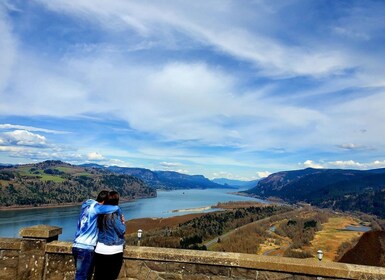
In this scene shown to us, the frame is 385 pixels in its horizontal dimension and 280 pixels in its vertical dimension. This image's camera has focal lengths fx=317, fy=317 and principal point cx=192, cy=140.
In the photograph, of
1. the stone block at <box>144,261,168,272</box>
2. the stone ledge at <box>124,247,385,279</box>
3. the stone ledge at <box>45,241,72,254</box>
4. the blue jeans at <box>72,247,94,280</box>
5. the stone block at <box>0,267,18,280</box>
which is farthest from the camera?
the stone block at <box>0,267,18,280</box>

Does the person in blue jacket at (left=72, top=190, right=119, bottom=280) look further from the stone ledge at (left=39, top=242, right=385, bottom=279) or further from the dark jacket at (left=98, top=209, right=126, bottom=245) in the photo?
the stone ledge at (left=39, top=242, right=385, bottom=279)

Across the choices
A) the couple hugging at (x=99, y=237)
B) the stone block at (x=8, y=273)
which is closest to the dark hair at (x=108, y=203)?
the couple hugging at (x=99, y=237)

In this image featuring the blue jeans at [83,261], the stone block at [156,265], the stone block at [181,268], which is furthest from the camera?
the stone block at [156,265]

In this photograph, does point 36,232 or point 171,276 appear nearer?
point 171,276

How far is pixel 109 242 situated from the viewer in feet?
18.1

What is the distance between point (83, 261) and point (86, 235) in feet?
1.54

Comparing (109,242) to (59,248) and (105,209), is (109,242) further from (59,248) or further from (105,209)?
(59,248)

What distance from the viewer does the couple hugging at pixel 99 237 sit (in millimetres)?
5414

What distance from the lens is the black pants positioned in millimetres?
5574

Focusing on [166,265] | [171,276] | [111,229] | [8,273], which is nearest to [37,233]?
[8,273]

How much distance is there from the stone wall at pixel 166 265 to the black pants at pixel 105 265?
261 mm

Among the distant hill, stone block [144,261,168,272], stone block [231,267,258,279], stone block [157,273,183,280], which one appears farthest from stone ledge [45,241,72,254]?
the distant hill

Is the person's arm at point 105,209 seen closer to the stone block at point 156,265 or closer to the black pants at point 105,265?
the black pants at point 105,265

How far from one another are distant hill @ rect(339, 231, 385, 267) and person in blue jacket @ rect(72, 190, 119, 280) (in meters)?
30.1
